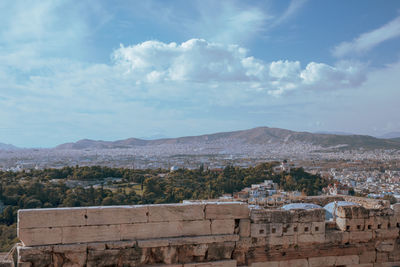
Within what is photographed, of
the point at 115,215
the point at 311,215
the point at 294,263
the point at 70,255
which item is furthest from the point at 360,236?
the point at 70,255

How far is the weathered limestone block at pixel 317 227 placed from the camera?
679cm

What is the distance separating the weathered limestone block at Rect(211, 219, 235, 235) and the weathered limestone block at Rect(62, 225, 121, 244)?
5.65 ft

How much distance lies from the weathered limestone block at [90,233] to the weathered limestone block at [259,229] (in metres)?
2.50

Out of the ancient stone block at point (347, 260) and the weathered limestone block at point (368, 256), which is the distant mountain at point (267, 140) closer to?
the weathered limestone block at point (368, 256)

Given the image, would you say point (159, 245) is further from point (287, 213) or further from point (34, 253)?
point (287, 213)

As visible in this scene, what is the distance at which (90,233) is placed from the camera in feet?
18.4

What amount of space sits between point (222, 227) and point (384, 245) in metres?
3.72

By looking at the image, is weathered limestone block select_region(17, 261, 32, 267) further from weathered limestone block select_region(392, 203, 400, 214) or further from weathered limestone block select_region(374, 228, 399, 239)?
weathered limestone block select_region(392, 203, 400, 214)

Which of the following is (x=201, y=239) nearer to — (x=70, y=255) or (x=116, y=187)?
(x=70, y=255)

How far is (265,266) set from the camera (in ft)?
21.3

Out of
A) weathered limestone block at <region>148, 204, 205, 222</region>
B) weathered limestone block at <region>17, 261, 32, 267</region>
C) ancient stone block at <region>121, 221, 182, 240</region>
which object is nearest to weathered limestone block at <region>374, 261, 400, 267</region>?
weathered limestone block at <region>148, 204, 205, 222</region>

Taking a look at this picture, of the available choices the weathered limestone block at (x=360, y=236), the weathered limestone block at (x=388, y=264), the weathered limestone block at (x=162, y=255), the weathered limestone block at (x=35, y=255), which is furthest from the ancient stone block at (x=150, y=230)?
the weathered limestone block at (x=388, y=264)

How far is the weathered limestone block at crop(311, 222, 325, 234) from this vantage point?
6.79m

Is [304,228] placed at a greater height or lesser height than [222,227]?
lesser
